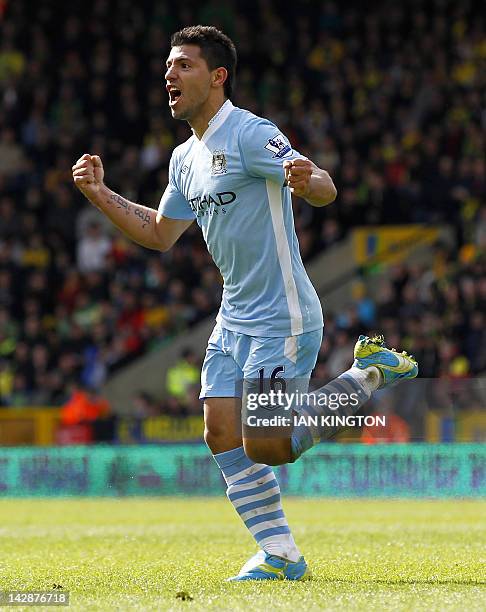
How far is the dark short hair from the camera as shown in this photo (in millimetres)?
6961

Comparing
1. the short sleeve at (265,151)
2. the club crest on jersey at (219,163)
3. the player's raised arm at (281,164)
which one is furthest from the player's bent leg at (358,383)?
the club crest on jersey at (219,163)

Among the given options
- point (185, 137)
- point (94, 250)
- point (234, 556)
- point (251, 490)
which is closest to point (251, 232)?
point (251, 490)

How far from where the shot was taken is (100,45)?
981 inches

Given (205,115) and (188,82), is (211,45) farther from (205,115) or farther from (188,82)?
(205,115)

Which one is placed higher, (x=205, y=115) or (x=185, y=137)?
(x=185, y=137)

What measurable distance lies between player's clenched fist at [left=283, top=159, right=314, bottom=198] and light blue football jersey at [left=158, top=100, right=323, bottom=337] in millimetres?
454

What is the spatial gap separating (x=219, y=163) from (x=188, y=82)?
1.48ft

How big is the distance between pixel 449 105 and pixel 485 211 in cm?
273

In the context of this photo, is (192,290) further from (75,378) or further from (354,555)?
(354,555)

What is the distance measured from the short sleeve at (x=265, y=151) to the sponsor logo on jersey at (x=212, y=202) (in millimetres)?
171

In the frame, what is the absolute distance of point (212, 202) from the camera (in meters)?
6.87

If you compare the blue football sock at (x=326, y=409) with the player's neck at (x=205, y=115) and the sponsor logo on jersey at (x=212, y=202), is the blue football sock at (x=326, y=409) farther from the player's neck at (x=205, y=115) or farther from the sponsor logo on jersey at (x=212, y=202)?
the player's neck at (x=205, y=115)

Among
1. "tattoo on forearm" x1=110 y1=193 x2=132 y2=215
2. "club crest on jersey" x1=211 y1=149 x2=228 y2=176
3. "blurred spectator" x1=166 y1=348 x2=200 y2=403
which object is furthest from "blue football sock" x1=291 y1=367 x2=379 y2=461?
"blurred spectator" x1=166 y1=348 x2=200 y2=403

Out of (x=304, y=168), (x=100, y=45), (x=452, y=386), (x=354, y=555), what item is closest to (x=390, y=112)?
(x=100, y=45)
